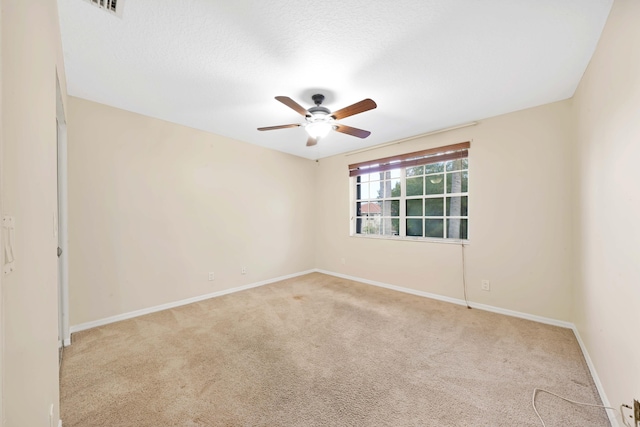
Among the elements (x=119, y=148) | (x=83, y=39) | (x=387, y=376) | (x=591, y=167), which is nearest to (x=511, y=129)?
(x=591, y=167)

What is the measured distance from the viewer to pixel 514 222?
9.52 ft

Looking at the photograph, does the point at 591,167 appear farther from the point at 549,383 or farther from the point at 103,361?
the point at 103,361

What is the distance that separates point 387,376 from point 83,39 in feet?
10.8

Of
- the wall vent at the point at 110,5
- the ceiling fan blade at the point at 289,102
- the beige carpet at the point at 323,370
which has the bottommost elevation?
the beige carpet at the point at 323,370

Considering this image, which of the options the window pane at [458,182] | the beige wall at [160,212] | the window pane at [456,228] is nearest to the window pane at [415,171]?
the window pane at [458,182]

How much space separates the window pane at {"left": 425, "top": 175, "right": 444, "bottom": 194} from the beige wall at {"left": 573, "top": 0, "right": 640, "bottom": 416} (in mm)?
1511

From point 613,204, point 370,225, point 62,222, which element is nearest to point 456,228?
point 370,225

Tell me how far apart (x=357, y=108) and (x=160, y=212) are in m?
2.73

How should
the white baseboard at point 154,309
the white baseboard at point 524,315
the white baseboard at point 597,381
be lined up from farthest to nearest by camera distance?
the white baseboard at point 154,309, the white baseboard at point 524,315, the white baseboard at point 597,381

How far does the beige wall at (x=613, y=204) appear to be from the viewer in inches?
49.7

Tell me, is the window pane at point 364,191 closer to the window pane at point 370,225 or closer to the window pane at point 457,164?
the window pane at point 370,225

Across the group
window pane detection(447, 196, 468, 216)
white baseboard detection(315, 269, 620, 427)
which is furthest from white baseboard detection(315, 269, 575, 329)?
window pane detection(447, 196, 468, 216)

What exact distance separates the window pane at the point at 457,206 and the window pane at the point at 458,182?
0.11m

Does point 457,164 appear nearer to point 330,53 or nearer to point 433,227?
point 433,227
